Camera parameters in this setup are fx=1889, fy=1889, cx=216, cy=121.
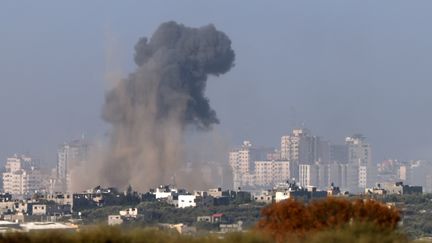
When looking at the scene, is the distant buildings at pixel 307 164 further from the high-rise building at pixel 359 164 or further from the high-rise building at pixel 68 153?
the high-rise building at pixel 68 153

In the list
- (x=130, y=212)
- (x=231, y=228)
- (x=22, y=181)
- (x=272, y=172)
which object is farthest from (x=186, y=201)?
(x=272, y=172)

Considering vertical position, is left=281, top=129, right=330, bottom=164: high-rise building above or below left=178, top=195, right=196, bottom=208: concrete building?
above

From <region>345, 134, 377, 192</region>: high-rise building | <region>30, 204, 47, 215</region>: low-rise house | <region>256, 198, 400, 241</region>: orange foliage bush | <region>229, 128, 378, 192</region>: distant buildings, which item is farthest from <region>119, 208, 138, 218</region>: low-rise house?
<region>345, 134, 377, 192</region>: high-rise building

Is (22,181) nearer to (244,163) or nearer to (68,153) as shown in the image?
(68,153)

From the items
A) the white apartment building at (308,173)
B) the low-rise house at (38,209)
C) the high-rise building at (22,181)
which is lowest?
the low-rise house at (38,209)

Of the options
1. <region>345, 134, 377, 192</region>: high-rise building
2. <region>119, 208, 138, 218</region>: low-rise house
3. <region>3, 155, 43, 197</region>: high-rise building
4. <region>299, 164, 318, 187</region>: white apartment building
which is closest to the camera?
<region>119, 208, 138, 218</region>: low-rise house

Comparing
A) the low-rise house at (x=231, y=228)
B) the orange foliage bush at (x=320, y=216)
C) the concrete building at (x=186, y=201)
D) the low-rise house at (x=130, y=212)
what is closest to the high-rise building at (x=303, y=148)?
the concrete building at (x=186, y=201)

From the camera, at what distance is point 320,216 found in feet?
103

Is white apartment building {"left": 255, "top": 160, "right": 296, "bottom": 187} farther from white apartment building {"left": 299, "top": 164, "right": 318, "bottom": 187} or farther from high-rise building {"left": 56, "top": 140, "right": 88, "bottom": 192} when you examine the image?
high-rise building {"left": 56, "top": 140, "right": 88, "bottom": 192}

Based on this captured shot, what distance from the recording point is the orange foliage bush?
Answer: 30584mm

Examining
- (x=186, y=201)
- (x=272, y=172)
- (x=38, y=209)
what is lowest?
(x=38, y=209)

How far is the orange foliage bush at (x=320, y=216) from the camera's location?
100 feet

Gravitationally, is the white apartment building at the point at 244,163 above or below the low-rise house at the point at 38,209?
above

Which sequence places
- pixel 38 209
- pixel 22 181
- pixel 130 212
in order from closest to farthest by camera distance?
pixel 130 212, pixel 38 209, pixel 22 181
